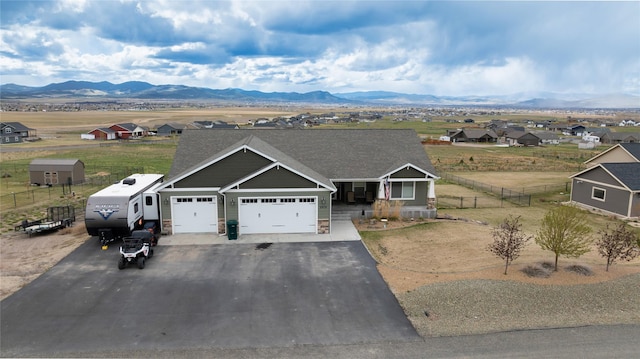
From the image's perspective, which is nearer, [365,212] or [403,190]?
[365,212]

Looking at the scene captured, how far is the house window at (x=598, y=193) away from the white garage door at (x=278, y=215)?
21.9 metres

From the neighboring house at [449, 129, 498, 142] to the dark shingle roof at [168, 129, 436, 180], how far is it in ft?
245

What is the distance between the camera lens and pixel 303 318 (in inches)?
559

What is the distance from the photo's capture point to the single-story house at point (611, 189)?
29.0 metres

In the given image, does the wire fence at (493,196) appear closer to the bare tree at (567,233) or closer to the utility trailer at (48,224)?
the bare tree at (567,233)

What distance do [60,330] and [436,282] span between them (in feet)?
42.8

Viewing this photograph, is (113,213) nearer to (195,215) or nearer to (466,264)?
(195,215)

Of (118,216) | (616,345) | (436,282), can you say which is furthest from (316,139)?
(616,345)

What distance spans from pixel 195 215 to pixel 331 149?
11078 mm

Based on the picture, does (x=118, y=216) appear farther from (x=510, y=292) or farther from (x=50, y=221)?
(x=510, y=292)

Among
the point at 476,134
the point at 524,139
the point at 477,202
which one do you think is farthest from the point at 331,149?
the point at 476,134

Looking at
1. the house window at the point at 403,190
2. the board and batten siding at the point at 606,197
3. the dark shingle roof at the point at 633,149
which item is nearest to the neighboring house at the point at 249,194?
the house window at the point at 403,190

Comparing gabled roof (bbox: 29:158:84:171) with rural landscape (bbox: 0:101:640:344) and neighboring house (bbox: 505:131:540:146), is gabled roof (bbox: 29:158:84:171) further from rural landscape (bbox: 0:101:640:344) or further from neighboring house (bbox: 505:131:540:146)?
neighboring house (bbox: 505:131:540:146)

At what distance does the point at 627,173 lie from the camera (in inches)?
1188
